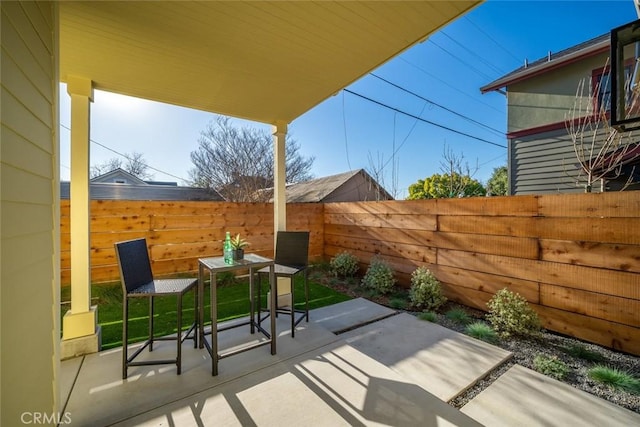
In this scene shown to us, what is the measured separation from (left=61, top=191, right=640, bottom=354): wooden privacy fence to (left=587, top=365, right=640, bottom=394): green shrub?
1.59 feet

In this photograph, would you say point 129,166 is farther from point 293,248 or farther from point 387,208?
point 387,208

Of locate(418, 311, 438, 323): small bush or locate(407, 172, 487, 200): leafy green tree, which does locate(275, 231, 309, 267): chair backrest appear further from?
locate(407, 172, 487, 200): leafy green tree

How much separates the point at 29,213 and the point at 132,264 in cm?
104

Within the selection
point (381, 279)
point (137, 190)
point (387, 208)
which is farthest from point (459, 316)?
point (137, 190)

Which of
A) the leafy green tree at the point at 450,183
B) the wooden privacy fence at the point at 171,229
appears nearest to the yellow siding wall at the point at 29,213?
the wooden privacy fence at the point at 171,229

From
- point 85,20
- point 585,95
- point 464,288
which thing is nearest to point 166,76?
point 85,20

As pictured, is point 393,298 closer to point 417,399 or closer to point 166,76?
point 417,399

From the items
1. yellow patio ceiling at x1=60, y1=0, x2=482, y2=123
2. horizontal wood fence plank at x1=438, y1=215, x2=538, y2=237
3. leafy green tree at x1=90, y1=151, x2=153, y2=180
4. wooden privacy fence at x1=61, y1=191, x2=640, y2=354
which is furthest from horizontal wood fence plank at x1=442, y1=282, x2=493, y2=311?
leafy green tree at x1=90, y1=151, x2=153, y2=180

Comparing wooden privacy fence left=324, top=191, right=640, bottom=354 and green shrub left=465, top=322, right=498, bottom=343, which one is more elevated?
wooden privacy fence left=324, top=191, right=640, bottom=354

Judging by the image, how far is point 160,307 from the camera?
331 cm

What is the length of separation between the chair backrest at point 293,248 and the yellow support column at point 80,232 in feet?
5.69

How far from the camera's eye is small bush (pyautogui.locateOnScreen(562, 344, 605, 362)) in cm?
214

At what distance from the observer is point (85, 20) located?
1653mm

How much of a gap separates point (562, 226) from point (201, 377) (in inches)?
135
